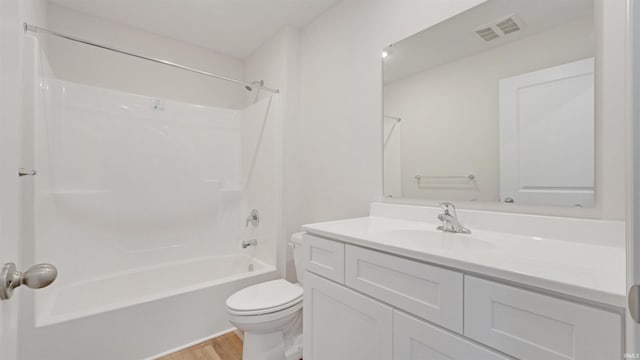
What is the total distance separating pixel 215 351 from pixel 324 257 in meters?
1.20

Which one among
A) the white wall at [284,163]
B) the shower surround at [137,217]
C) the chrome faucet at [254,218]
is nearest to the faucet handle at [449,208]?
the white wall at [284,163]

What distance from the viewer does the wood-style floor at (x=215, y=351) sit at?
165cm

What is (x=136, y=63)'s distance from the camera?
228 centimetres

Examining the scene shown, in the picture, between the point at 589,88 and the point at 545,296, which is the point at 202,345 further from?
the point at 589,88

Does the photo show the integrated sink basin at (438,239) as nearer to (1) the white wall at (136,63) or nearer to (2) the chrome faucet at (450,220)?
(2) the chrome faucet at (450,220)

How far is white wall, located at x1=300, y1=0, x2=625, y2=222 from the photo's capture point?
0.86 m

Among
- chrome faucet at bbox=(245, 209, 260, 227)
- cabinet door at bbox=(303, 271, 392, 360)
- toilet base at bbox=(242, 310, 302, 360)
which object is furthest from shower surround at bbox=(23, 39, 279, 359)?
cabinet door at bbox=(303, 271, 392, 360)

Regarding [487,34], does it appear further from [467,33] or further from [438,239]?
[438,239]

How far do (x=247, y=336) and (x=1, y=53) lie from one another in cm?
150

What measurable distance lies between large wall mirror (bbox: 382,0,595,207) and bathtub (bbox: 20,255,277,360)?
1.46m

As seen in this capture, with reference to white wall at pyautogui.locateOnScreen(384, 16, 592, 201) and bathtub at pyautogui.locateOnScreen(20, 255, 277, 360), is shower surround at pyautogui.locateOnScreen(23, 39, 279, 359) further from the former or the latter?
white wall at pyautogui.locateOnScreen(384, 16, 592, 201)

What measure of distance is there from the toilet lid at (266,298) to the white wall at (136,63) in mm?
1927

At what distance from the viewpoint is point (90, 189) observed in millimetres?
2018

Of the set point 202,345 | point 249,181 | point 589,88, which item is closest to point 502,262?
point 589,88
